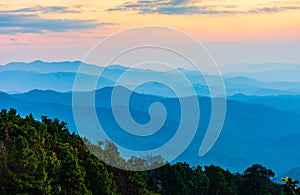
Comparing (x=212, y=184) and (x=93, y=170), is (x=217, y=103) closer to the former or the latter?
(x=93, y=170)

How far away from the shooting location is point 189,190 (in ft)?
212

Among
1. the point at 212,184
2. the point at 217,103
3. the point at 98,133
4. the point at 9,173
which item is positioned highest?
the point at 212,184

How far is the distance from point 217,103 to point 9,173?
17.6m

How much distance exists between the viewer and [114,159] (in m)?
56.3

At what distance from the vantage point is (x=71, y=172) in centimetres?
3722

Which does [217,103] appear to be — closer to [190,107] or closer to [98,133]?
[190,107]

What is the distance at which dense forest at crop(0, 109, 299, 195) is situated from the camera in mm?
33250

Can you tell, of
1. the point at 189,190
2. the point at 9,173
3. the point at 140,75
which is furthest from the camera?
the point at 189,190

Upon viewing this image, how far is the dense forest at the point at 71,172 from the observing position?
33250mm

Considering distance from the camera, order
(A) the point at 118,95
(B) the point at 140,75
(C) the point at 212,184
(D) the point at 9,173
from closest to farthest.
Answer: (D) the point at 9,173 → (A) the point at 118,95 → (B) the point at 140,75 → (C) the point at 212,184

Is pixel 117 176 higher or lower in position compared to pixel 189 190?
lower

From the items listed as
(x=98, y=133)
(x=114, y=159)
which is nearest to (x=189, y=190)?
(x=114, y=159)

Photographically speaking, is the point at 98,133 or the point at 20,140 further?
the point at 98,133

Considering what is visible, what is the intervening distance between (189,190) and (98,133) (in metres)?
24.7
